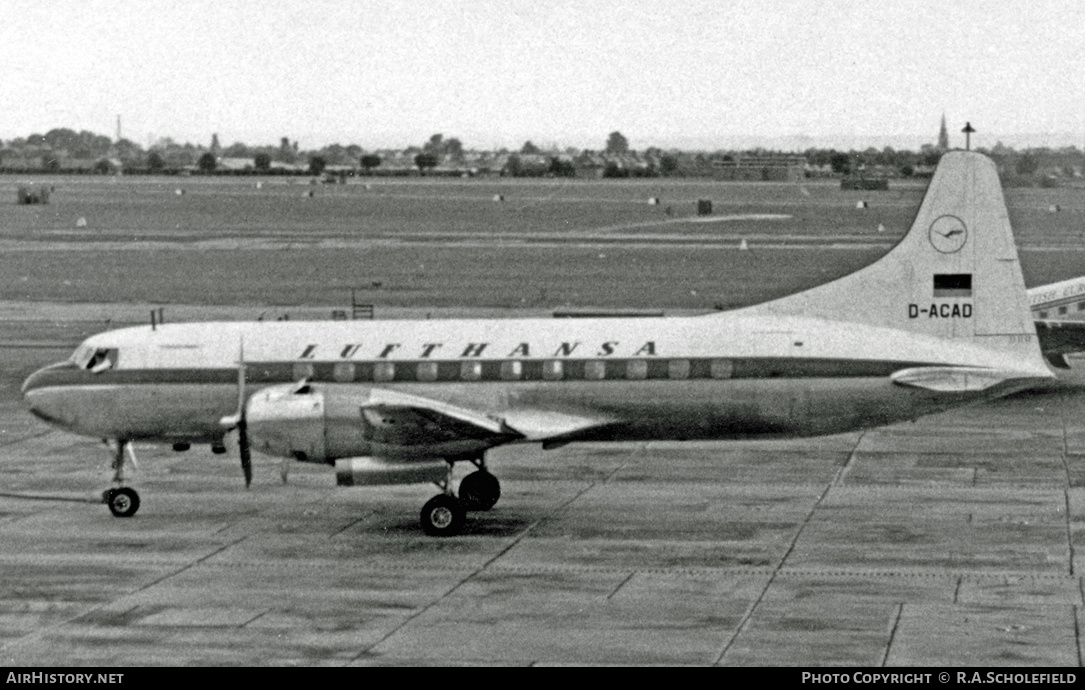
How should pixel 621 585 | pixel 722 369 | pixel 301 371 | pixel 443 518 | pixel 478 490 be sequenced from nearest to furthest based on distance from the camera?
pixel 621 585
pixel 443 518
pixel 722 369
pixel 301 371
pixel 478 490

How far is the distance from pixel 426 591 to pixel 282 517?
672 cm

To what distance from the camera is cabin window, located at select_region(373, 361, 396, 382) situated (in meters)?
30.9

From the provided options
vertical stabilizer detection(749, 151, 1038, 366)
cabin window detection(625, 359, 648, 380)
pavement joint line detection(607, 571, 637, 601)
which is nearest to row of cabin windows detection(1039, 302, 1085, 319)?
vertical stabilizer detection(749, 151, 1038, 366)

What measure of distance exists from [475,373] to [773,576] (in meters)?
7.24

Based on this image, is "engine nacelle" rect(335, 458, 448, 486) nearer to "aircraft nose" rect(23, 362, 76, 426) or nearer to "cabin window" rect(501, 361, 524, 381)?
"cabin window" rect(501, 361, 524, 381)

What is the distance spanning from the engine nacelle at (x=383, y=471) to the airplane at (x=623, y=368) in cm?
5

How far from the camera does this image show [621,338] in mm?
30797

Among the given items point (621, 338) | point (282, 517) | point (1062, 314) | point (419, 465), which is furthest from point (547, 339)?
point (1062, 314)

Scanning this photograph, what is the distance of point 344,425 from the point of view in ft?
94.2

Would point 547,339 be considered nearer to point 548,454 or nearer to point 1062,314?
point 548,454

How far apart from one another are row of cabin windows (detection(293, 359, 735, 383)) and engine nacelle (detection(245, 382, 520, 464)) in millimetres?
1640

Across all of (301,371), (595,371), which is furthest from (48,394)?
(595,371)

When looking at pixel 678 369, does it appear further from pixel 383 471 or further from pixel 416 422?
→ pixel 383 471

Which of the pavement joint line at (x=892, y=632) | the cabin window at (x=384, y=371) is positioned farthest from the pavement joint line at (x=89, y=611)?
the pavement joint line at (x=892, y=632)
